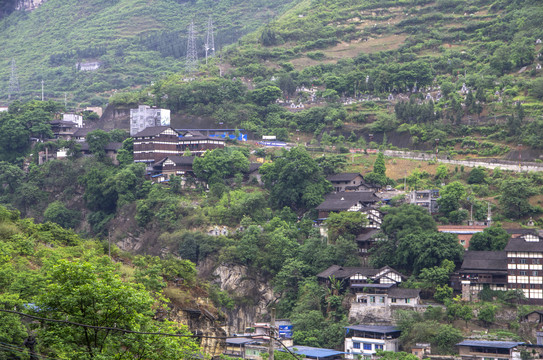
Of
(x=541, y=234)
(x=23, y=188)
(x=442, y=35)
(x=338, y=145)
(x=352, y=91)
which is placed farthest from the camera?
(x=442, y=35)

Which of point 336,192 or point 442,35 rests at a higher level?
point 442,35

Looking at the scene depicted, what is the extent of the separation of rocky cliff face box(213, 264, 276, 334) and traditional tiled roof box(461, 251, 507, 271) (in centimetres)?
1367

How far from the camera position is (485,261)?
4816 centimetres

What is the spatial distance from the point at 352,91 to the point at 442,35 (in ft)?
54.2

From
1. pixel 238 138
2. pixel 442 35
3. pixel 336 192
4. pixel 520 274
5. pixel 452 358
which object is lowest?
pixel 452 358

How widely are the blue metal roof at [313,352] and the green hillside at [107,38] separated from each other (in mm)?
73387

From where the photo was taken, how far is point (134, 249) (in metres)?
60.8

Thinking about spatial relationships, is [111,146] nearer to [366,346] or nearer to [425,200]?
[425,200]

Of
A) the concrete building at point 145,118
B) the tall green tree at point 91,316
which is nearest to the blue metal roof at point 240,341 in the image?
the tall green tree at point 91,316

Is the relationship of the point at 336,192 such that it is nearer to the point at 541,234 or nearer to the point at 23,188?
the point at 541,234

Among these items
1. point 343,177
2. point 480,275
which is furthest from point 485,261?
point 343,177

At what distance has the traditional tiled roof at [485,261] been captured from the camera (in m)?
47.8

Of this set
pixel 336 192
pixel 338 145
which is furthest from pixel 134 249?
pixel 338 145

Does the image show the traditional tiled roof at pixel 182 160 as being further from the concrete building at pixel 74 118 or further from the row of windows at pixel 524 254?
the row of windows at pixel 524 254
